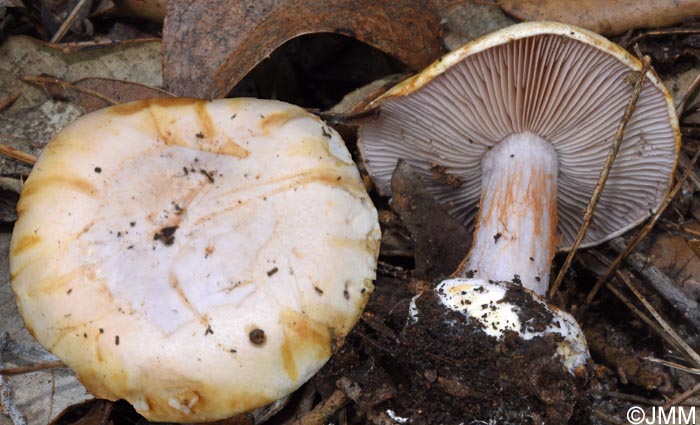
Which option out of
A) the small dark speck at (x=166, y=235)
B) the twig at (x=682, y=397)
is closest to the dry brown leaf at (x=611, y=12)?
the twig at (x=682, y=397)

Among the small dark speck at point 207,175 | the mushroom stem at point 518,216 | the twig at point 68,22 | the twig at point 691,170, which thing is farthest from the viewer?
the twig at point 68,22

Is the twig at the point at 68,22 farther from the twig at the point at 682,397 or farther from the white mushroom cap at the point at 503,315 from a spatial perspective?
the twig at the point at 682,397

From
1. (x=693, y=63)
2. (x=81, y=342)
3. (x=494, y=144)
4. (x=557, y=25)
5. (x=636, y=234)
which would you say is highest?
(x=557, y=25)

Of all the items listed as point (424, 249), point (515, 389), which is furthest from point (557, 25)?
point (515, 389)

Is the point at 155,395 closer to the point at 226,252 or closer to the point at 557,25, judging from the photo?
the point at 226,252

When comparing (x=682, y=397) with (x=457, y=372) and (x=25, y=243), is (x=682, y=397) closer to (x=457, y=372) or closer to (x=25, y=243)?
(x=457, y=372)

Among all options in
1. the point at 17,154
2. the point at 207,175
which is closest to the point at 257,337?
the point at 207,175

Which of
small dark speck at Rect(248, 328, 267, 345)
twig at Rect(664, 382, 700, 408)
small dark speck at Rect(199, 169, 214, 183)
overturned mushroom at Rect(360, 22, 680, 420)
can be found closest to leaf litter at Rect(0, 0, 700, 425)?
twig at Rect(664, 382, 700, 408)
